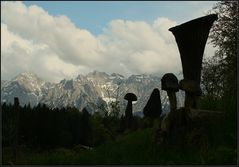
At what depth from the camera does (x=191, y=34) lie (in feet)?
49.6

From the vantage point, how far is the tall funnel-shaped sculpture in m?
14.9

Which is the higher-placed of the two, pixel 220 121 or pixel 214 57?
pixel 214 57

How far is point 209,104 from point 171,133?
3.54m

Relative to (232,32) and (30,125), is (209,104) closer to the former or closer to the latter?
(232,32)

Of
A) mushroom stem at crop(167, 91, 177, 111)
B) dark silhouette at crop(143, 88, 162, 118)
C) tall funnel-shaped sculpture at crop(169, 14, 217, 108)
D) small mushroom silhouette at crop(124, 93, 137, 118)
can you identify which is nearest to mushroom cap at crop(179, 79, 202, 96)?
tall funnel-shaped sculpture at crop(169, 14, 217, 108)

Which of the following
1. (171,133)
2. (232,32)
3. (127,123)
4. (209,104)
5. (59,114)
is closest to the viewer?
(171,133)

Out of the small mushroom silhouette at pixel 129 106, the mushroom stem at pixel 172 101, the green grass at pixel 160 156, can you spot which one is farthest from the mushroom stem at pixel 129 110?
the mushroom stem at pixel 172 101

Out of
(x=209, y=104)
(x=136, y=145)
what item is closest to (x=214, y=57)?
(x=209, y=104)

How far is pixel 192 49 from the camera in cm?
1521

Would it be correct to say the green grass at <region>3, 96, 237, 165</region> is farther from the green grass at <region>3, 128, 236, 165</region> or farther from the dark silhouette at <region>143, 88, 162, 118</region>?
the dark silhouette at <region>143, 88, 162, 118</region>

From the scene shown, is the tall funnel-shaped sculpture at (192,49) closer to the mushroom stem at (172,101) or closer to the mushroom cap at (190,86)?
the mushroom cap at (190,86)

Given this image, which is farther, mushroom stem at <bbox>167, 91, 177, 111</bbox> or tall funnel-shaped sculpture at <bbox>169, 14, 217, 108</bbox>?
mushroom stem at <bbox>167, 91, 177, 111</bbox>

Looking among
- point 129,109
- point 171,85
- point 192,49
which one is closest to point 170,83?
point 171,85

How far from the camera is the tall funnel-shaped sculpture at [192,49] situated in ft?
49.0
